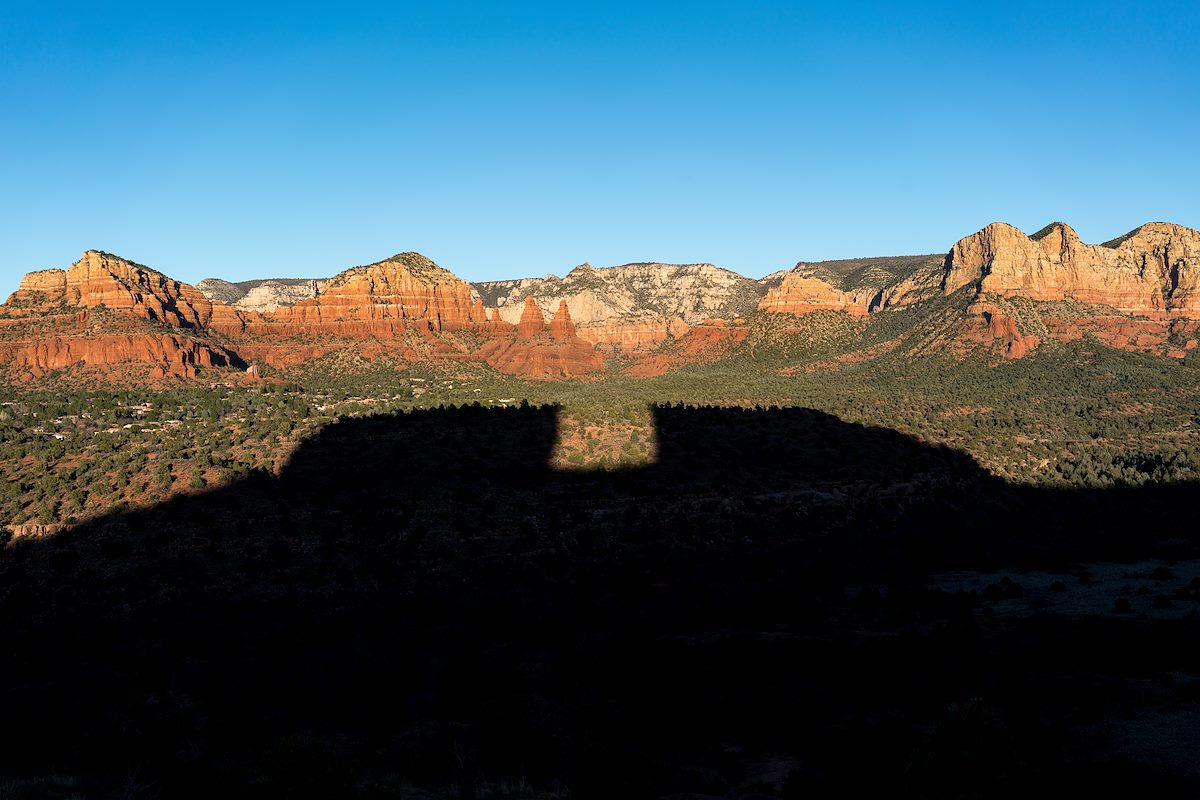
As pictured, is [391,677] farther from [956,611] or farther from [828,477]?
[828,477]

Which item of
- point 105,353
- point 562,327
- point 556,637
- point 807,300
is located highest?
point 807,300

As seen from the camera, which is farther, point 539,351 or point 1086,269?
point 1086,269

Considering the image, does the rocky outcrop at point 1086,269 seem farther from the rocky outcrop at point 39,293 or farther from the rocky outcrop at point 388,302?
the rocky outcrop at point 39,293

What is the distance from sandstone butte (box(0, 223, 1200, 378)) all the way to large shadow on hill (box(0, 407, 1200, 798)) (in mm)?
80695

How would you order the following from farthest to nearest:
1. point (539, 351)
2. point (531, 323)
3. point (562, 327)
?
point (562, 327)
point (531, 323)
point (539, 351)

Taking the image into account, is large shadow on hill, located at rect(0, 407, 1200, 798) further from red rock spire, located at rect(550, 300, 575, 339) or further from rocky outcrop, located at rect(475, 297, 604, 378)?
red rock spire, located at rect(550, 300, 575, 339)

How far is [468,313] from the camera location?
161125mm

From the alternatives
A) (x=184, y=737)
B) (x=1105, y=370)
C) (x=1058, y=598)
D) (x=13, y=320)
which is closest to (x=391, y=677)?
(x=184, y=737)

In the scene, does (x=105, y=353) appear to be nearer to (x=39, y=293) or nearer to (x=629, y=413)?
(x=39, y=293)

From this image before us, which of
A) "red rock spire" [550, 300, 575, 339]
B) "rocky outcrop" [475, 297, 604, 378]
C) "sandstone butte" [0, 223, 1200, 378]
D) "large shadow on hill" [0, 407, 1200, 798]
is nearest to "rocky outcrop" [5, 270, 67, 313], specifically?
"sandstone butte" [0, 223, 1200, 378]

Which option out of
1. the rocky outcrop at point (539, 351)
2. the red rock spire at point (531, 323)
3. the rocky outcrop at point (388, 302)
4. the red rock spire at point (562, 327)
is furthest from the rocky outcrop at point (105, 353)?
the red rock spire at point (562, 327)

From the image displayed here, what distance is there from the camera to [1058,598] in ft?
99.7

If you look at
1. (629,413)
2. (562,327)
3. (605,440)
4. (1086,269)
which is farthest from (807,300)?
(605,440)

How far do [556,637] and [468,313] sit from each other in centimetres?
13962
